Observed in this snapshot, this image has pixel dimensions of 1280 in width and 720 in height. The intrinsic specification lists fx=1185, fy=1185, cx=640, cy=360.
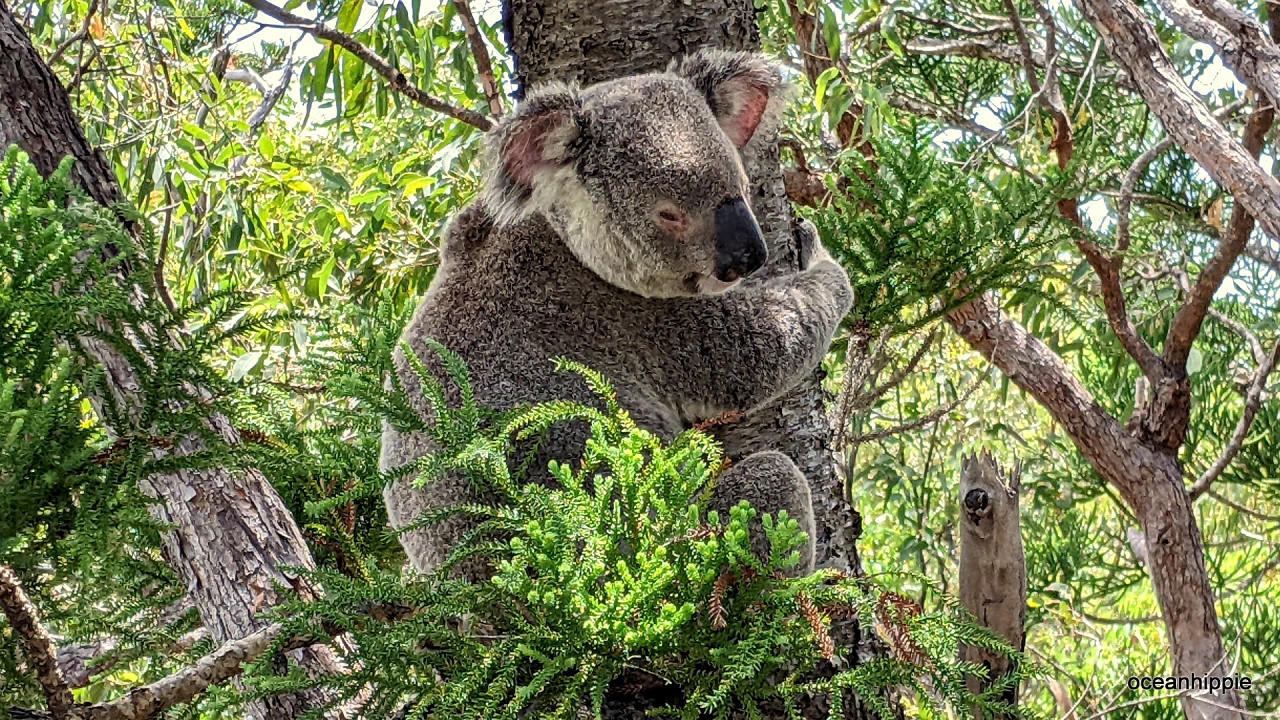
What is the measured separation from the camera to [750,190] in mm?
2352

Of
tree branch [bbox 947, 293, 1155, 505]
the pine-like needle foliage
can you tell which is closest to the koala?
the pine-like needle foliage

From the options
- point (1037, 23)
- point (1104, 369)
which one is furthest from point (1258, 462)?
point (1037, 23)

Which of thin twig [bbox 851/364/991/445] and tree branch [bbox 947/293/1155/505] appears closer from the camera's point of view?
thin twig [bbox 851/364/991/445]

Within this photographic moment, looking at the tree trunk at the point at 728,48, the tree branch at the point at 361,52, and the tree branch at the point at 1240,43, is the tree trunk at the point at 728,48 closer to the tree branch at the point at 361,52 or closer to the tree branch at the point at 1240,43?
the tree branch at the point at 361,52

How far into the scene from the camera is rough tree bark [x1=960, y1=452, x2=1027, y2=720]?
2.40 metres

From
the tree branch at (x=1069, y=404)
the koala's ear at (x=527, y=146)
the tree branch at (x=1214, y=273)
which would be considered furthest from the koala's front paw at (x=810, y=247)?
the tree branch at (x=1214, y=273)

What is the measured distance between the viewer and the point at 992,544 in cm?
242

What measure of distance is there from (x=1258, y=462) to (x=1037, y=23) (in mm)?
2422

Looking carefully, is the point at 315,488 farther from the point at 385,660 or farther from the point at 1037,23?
the point at 1037,23

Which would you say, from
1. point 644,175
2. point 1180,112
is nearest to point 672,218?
point 644,175

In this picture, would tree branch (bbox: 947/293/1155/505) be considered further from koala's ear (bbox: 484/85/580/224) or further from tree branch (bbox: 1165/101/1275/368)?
koala's ear (bbox: 484/85/580/224)

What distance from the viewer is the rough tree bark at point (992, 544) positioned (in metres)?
2.40

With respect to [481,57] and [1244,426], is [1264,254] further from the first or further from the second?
[481,57]

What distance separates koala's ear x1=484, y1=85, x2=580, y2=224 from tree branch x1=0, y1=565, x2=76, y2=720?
1.05 metres
